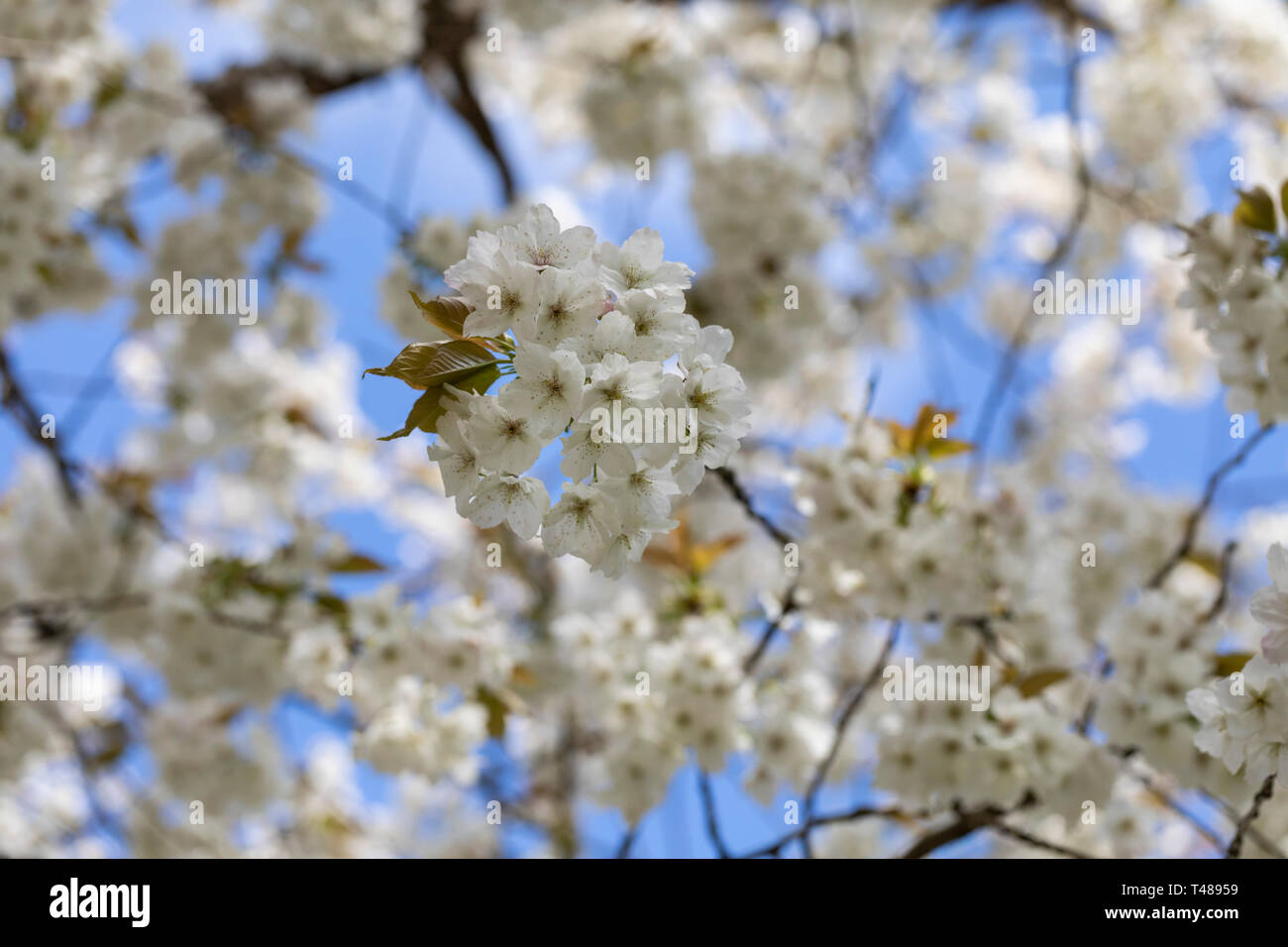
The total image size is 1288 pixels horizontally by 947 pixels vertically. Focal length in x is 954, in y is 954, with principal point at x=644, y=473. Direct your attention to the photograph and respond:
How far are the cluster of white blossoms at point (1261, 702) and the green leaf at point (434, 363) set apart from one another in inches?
34.5

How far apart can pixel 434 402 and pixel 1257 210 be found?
1266 mm

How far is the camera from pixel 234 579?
2250 millimetres

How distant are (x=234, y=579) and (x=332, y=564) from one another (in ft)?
0.78

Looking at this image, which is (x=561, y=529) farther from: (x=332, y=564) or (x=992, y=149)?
(x=992, y=149)

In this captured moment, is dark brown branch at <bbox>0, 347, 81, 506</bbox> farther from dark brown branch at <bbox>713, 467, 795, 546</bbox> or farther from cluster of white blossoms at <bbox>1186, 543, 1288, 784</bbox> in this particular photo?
cluster of white blossoms at <bbox>1186, 543, 1288, 784</bbox>

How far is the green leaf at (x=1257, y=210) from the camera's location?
4.67 feet

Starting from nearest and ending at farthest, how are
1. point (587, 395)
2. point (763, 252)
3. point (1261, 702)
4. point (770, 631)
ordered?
point (587, 395)
point (1261, 702)
point (770, 631)
point (763, 252)

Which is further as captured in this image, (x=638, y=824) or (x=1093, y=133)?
(x=1093, y=133)

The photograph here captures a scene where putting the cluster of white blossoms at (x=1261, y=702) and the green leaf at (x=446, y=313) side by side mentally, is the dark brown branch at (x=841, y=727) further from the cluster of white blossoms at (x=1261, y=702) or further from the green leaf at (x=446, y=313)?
the green leaf at (x=446, y=313)

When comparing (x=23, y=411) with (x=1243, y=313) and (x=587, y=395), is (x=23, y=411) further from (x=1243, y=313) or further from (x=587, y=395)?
(x=1243, y=313)

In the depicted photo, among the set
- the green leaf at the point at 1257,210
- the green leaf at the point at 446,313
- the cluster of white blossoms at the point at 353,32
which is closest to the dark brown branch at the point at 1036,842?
the green leaf at the point at 1257,210

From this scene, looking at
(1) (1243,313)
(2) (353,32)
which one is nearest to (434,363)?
(1) (1243,313)

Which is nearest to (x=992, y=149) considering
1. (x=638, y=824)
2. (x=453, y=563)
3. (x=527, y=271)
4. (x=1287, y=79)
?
(x=1287, y=79)

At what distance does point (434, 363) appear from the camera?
3.12 feet
